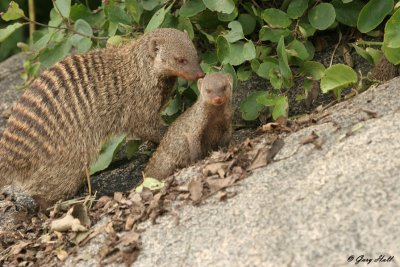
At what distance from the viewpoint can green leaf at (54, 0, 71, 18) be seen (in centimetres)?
382

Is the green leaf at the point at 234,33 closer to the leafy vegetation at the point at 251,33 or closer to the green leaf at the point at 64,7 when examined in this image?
the leafy vegetation at the point at 251,33

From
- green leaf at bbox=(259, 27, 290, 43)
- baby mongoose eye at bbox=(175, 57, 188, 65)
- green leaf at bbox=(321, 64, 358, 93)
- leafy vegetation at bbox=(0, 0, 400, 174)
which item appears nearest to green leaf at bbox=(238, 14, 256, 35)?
leafy vegetation at bbox=(0, 0, 400, 174)

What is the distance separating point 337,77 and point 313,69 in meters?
0.45

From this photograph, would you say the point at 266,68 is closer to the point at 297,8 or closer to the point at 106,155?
the point at 297,8

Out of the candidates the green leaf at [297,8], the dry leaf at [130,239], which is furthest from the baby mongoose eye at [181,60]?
the dry leaf at [130,239]

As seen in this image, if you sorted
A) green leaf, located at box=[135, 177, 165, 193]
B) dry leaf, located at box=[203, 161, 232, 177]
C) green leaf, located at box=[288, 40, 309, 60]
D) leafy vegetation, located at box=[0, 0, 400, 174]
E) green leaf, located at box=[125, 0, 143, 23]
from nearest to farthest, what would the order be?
dry leaf, located at box=[203, 161, 232, 177] → green leaf, located at box=[135, 177, 165, 193] → leafy vegetation, located at box=[0, 0, 400, 174] → green leaf, located at box=[288, 40, 309, 60] → green leaf, located at box=[125, 0, 143, 23]

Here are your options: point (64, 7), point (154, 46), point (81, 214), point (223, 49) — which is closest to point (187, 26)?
point (154, 46)

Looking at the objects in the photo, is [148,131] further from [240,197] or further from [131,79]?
[240,197]

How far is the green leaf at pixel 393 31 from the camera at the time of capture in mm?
2992

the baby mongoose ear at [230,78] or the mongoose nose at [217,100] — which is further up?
the baby mongoose ear at [230,78]

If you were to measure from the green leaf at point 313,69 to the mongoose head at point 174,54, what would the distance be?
497 millimetres

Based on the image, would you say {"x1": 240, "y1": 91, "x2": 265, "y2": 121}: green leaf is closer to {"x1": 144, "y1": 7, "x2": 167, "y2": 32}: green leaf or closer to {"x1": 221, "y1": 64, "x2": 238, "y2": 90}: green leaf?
{"x1": 221, "y1": 64, "x2": 238, "y2": 90}: green leaf

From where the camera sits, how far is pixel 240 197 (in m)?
2.57

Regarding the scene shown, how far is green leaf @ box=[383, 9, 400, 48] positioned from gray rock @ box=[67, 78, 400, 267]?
27 centimetres
